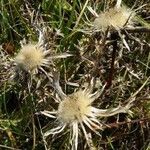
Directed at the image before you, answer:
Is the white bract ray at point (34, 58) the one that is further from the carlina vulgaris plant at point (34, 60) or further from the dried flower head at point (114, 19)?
the dried flower head at point (114, 19)

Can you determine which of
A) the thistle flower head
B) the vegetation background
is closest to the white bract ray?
the thistle flower head

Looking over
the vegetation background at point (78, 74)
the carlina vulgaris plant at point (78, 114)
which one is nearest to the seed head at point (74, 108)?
the carlina vulgaris plant at point (78, 114)

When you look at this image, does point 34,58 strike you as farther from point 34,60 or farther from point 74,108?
point 74,108

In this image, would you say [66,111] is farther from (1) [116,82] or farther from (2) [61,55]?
(1) [116,82]

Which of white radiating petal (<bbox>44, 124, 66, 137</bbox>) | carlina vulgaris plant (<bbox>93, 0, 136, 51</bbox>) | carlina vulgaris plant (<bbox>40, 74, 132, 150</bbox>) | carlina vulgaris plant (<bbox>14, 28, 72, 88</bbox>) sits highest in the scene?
carlina vulgaris plant (<bbox>93, 0, 136, 51</bbox>)

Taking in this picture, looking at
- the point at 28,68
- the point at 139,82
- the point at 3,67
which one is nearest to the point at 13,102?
the point at 3,67

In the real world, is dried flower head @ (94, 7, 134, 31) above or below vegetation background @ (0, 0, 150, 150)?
above

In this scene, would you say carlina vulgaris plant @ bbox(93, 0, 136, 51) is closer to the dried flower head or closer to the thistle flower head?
the dried flower head
